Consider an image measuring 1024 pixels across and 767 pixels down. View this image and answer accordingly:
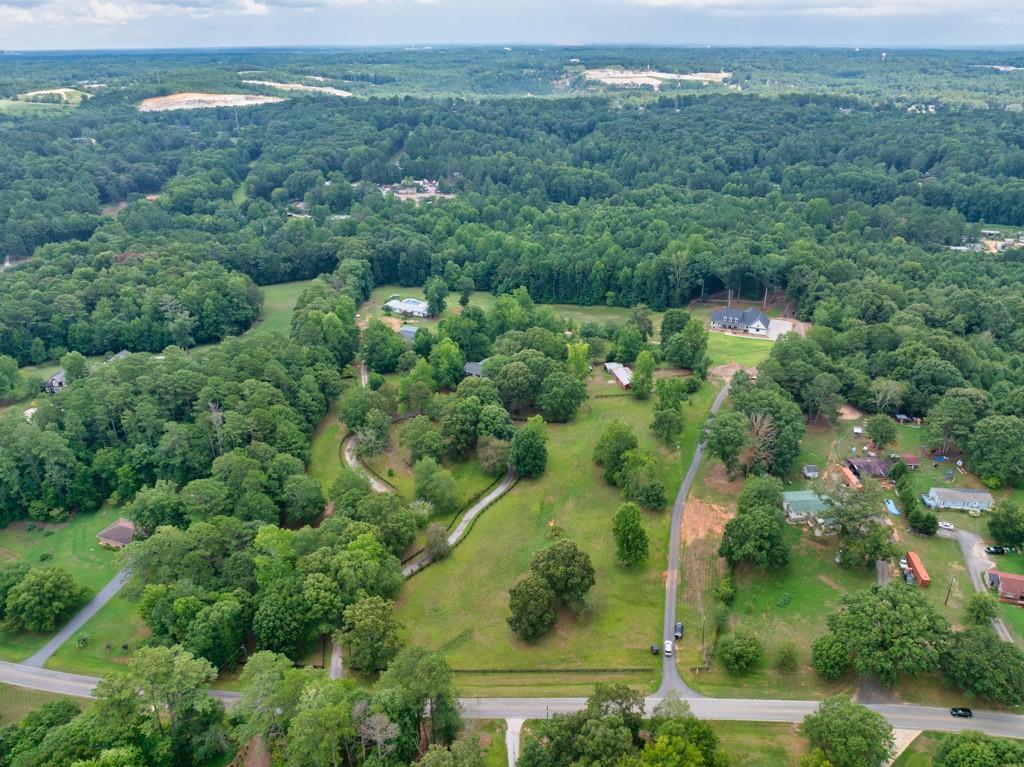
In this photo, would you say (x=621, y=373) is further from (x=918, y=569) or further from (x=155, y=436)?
(x=155, y=436)

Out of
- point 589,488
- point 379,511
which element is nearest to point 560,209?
point 589,488

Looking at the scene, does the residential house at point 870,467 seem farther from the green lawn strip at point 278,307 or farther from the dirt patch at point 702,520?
the green lawn strip at point 278,307

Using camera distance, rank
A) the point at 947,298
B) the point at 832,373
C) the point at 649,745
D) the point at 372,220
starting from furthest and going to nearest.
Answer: the point at 372,220
the point at 947,298
the point at 832,373
the point at 649,745

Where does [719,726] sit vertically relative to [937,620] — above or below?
below

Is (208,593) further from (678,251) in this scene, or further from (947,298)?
(947,298)

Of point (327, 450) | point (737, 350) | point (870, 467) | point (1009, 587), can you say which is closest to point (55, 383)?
point (327, 450)

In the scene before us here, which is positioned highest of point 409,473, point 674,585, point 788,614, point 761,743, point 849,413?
point 849,413

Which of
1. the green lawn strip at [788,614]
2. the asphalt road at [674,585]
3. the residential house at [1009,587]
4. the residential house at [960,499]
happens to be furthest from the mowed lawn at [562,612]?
the residential house at [1009,587]
